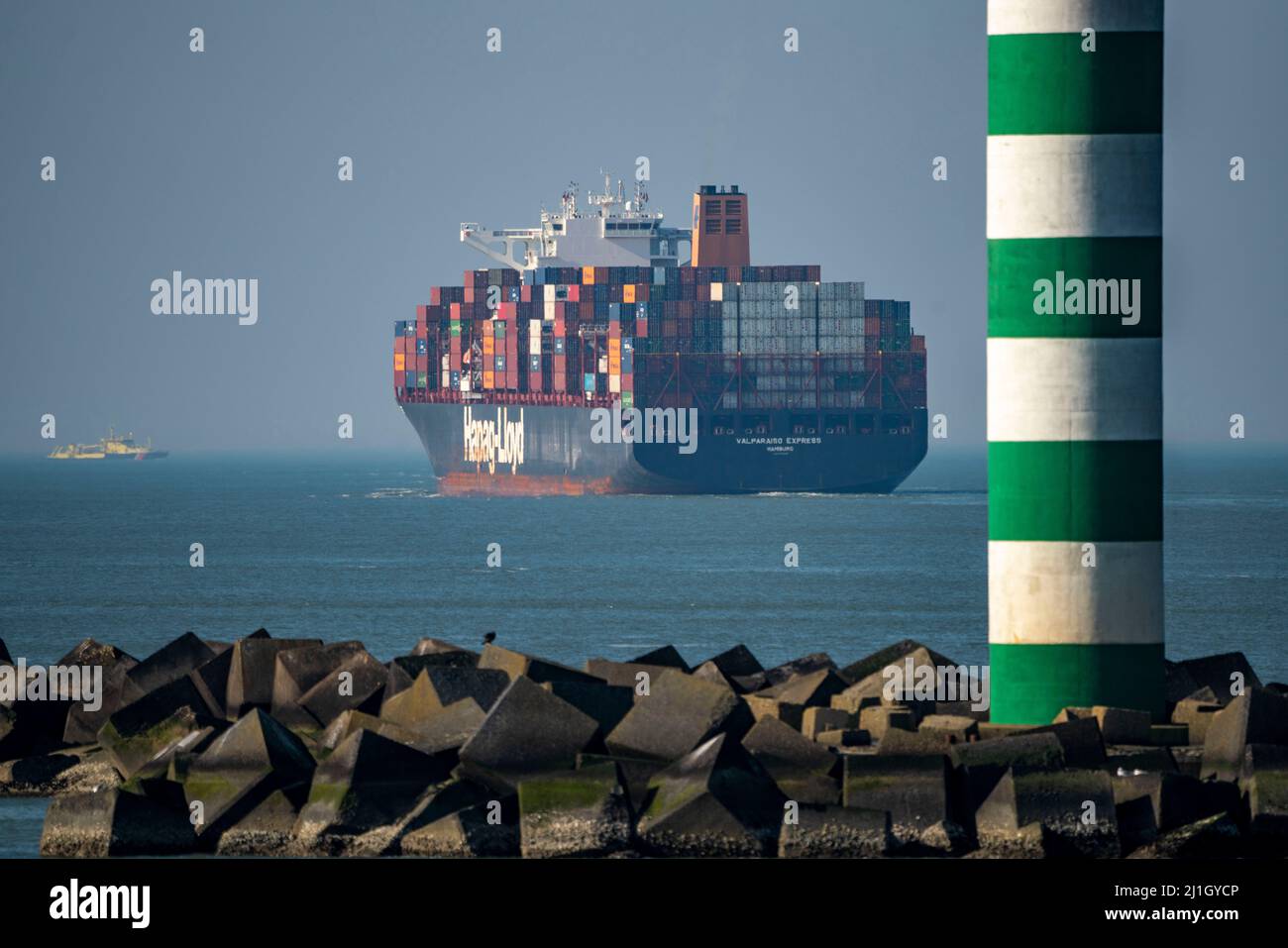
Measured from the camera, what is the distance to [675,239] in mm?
126250

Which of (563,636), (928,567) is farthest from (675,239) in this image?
(563,636)

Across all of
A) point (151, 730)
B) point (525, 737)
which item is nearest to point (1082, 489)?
point (525, 737)

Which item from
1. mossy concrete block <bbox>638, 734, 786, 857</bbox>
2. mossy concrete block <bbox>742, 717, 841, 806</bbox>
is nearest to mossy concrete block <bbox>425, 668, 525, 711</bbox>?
mossy concrete block <bbox>742, 717, 841, 806</bbox>

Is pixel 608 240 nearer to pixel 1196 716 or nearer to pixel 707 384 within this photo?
pixel 707 384

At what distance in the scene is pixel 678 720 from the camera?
15.3 metres

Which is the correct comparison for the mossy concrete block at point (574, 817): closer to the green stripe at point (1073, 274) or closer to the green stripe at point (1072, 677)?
the green stripe at point (1072, 677)

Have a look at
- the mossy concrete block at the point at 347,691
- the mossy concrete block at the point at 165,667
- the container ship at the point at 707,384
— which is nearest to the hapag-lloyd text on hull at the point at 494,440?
the container ship at the point at 707,384

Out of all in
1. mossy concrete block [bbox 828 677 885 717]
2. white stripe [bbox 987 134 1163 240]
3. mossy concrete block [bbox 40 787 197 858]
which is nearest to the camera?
mossy concrete block [bbox 40 787 197 858]

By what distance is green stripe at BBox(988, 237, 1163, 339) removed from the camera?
49.3 feet

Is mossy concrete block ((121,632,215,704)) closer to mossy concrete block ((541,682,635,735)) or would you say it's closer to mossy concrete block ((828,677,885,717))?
mossy concrete block ((541,682,635,735))

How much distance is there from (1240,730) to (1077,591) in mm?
1344

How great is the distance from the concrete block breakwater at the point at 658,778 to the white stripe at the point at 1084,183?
122 inches

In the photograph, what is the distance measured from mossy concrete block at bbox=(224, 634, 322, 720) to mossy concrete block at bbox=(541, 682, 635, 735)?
3128 millimetres
